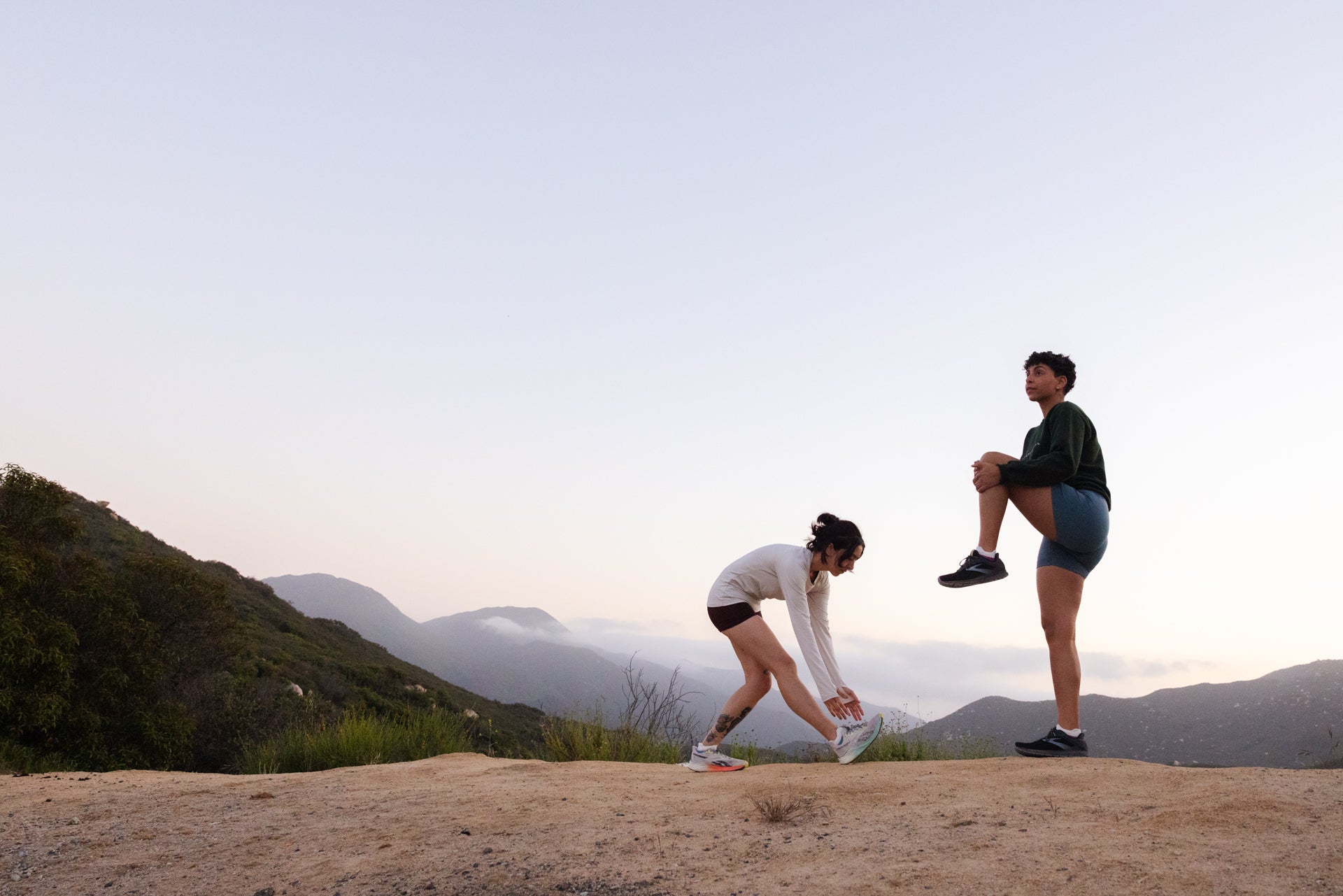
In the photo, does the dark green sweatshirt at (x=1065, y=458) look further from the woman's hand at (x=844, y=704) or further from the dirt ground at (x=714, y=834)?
the woman's hand at (x=844, y=704)

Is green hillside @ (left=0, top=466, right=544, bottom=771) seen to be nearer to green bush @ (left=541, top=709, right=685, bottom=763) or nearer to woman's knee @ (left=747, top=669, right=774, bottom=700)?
green bush @ (left=541, top=709, right=685, bottom=763)

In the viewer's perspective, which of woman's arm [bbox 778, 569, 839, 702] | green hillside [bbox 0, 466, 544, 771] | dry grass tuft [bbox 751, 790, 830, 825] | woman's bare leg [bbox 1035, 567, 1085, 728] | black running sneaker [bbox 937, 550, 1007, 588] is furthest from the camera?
green hillside [bbox 0, 466, 544, 771]

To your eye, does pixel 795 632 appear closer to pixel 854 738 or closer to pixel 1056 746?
pixel 854 738

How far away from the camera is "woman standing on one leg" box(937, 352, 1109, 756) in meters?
4.08

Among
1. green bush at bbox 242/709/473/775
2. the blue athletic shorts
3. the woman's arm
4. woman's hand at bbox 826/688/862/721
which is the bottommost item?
green bush at bbox 242/709/473/775

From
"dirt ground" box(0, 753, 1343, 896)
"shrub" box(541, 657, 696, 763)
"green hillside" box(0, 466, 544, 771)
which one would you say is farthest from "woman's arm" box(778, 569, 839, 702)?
"green hillside" box(0, 466, 544, 771)

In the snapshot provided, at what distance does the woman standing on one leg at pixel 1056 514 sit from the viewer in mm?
4082

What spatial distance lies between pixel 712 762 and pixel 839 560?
1.45 meters

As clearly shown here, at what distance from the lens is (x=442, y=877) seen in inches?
117

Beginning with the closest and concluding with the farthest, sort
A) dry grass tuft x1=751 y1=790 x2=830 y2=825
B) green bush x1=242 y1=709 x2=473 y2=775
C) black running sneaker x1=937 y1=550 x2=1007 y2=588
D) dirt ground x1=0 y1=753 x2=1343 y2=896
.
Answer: dirt ground x1=0 y1=753 x2=1343 y2=896 → dry grass tuft x1=751 y1=790 x2=830 y2=825 → black running sneaker x1=937 y1=550 x2=1007 y2=588 → green bush x1=242 y1=709 x2=473 y2=775

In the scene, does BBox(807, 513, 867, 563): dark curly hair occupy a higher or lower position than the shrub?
higher

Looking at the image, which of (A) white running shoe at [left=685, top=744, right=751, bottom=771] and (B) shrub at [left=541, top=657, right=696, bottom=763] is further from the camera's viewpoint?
(B) shrub at [left=541, top=657, right=696, bottom=763]

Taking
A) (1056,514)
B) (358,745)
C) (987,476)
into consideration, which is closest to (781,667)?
(987,476)

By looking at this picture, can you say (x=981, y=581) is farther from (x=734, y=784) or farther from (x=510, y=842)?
(x=510, y=842)
